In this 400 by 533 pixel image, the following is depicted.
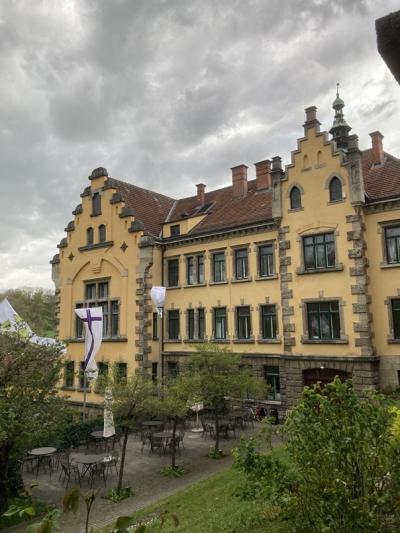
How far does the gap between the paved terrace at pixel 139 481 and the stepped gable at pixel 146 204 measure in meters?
16.9

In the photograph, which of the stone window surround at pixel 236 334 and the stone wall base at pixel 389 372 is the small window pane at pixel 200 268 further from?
the stone wall base at pixel 389 372

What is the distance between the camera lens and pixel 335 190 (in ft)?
78.9

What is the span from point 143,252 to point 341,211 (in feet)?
47.6

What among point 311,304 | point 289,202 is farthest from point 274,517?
point 289,202

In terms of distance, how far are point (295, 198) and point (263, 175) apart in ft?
24.6

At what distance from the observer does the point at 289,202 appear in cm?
2577

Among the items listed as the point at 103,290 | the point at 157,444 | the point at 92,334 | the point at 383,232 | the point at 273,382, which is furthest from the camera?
the point at 103,290

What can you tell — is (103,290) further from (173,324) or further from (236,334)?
(236,334)

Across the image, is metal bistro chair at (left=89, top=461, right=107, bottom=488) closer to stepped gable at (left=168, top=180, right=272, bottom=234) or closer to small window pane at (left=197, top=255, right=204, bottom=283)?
small window pane at (left=197, top=255, right=204, bottom=283)

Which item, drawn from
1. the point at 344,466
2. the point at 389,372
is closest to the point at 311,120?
the point at 389,372

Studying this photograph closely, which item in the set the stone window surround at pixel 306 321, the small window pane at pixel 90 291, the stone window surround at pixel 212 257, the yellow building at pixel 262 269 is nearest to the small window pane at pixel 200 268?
the yellow building at pixel 262 269

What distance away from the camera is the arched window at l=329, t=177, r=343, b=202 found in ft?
78.3

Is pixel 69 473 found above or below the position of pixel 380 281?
below

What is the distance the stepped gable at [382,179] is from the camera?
2302 cm
